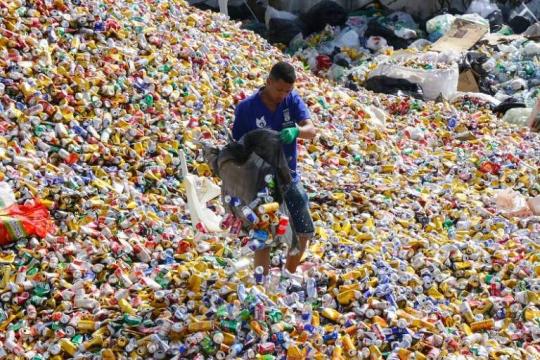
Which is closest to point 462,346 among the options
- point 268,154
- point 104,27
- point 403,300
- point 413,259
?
point 403,300

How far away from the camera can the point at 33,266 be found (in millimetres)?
4633

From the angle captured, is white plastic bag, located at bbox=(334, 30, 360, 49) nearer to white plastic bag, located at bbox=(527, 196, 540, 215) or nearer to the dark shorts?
white plastic bag, located at bbox=(527, 196, 540, 215)

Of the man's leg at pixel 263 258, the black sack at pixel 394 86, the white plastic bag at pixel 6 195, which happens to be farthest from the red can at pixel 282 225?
the black sack at pixel 394 86

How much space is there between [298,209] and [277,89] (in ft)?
2.18

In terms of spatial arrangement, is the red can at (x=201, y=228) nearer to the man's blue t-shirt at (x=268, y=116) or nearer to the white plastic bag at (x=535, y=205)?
the man's blue t-shirt at (x=268, y=116)

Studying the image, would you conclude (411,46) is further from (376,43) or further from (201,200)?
(201,200)

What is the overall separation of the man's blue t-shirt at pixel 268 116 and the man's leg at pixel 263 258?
1.43 ft

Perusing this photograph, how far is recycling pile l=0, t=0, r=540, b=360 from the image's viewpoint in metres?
4.01

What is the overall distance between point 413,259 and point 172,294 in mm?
1810

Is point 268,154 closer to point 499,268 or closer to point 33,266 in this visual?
point 33,266

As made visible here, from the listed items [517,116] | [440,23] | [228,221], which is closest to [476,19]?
[440,23]

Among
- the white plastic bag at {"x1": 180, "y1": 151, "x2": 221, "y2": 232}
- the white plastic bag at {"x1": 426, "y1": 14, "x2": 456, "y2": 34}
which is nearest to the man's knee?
the white plastic bag at {"x1": 180, "y1": 151, "x2": 221, "y2": 232}

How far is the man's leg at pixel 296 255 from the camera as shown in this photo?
4.42 metres

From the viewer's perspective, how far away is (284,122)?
432 centimetres
